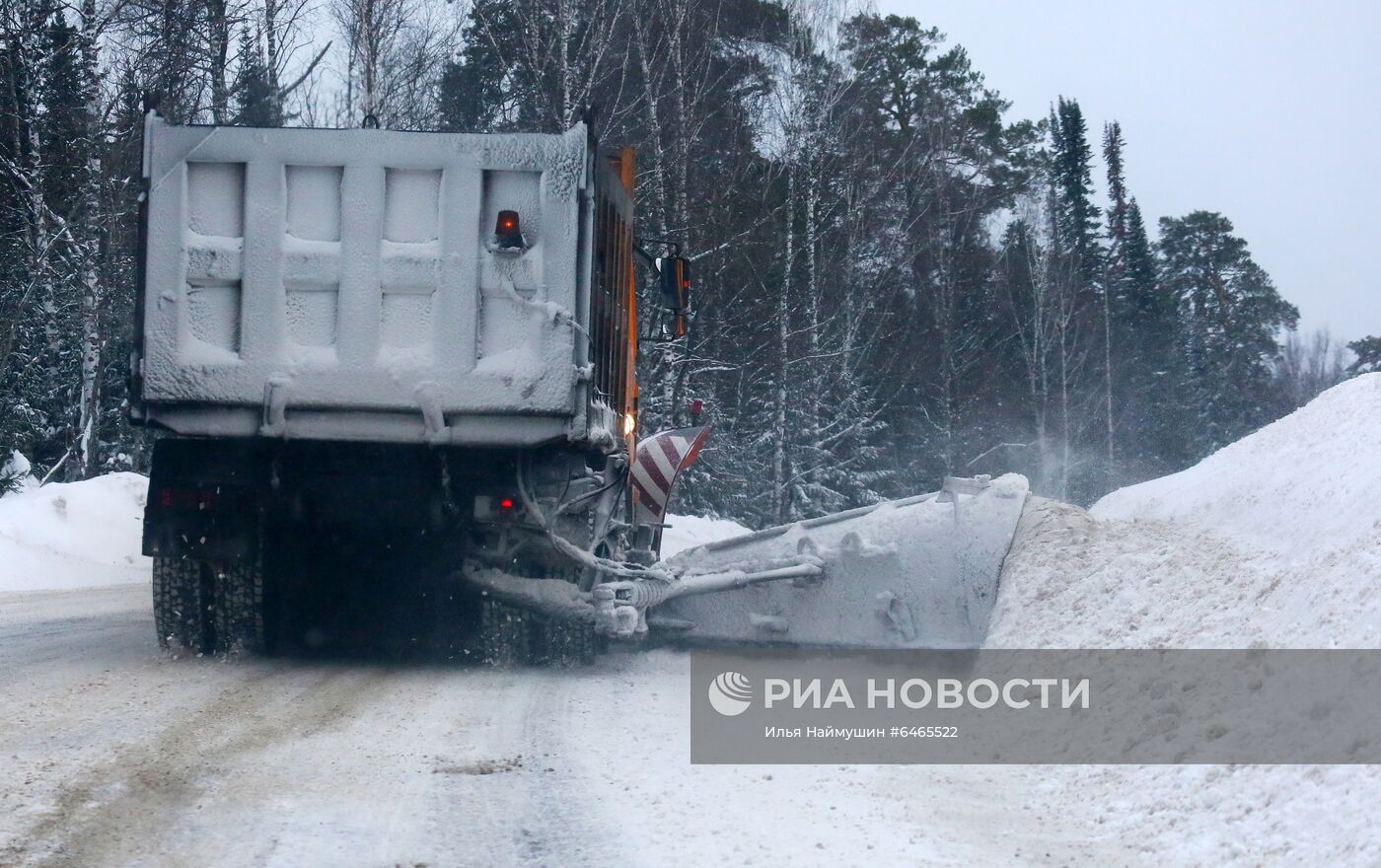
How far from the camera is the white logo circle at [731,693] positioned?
22.6 feet

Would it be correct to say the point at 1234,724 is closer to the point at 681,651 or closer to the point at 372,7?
the point at 681,651

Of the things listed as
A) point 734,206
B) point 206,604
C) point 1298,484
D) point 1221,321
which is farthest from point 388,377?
point 1221,321

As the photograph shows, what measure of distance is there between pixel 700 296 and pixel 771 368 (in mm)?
1986

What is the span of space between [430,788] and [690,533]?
14.2 meters

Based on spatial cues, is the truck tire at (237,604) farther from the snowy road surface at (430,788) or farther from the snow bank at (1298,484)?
the snow bank at (1298,484)

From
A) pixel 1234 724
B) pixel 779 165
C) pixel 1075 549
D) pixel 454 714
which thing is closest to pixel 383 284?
pixel 454 714

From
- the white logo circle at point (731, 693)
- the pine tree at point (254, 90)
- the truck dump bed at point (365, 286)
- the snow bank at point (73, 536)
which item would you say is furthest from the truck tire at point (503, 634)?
the pine tree at point (254, 90)

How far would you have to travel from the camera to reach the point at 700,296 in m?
24.0

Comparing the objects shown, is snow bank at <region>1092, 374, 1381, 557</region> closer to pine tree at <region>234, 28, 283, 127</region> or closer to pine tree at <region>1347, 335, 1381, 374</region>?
pine tree at <region>234, 28, 283, 127</region>

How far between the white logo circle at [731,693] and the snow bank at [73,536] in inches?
323

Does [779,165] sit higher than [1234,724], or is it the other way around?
[779,165]

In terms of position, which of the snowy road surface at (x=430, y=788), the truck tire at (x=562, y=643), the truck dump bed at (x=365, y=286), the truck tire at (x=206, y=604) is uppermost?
the truck dump bed at (x=365, y=286)

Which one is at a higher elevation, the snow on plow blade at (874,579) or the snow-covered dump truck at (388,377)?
the snow-covered dump truck at (388,377)

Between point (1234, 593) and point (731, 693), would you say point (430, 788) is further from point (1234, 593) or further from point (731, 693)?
point (1234, 593)
